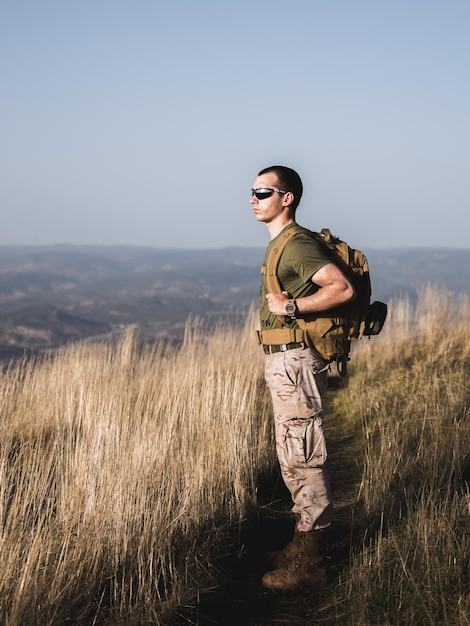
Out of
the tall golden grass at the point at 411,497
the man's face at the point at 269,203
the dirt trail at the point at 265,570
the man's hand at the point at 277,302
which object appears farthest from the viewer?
the man's face at the point at 269,203

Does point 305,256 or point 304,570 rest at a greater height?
point 305,256

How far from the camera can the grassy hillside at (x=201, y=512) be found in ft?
8.59

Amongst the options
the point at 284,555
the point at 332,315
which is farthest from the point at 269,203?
the point at 284,555

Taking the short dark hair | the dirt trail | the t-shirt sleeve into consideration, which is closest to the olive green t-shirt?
the t-shirt sleeve

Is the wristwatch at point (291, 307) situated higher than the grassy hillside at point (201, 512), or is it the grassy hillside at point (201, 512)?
the wristwatch at point (291, 307)

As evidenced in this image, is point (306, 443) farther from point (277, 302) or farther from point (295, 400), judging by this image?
point (277, 302)

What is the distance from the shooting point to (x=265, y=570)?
3.20m

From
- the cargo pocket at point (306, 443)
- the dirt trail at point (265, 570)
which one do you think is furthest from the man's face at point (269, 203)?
the dirt trail at point (265, 570)

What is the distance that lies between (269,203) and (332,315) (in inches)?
21.6

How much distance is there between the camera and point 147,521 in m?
3.00

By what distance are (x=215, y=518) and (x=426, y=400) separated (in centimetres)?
266

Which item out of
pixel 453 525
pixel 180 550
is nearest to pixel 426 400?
pixel 453 525

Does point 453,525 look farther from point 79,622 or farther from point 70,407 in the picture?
point 70,407

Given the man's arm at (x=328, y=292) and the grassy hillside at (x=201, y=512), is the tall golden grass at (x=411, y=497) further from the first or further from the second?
the man's arm at (x=328, y=292)
